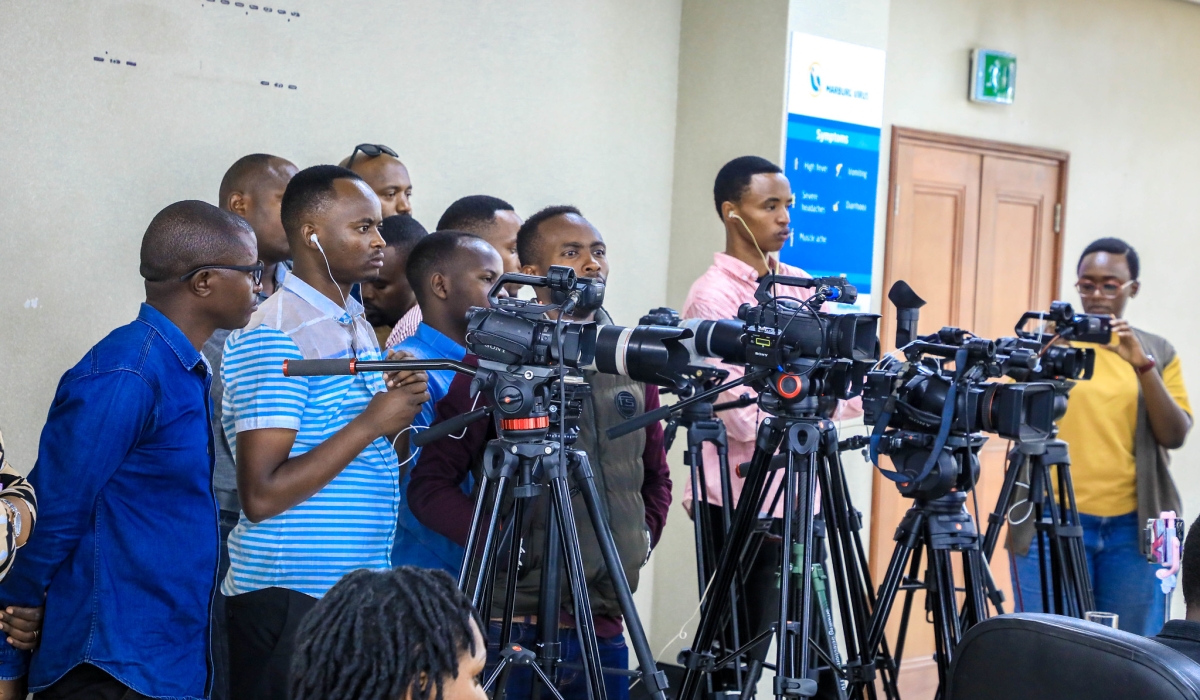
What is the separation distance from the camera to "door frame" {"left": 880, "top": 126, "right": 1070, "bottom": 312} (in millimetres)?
4336

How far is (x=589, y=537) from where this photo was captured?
92.1 inches

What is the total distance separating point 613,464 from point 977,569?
2.85 feet

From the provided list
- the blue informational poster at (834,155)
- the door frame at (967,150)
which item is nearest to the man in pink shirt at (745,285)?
the blue informational poster at (834,155)

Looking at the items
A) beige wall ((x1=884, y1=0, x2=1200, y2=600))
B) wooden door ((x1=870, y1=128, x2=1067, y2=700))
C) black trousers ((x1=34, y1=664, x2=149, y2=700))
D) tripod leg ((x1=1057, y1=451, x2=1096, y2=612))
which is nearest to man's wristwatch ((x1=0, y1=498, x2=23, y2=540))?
black trousers ((x1=34, y1=664, x2=149, y2=700))

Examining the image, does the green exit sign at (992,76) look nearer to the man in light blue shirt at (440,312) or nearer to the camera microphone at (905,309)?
the camera microphone at (905,309)

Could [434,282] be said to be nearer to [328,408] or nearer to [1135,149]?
[328,408]

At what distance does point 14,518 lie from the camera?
152 centimetres

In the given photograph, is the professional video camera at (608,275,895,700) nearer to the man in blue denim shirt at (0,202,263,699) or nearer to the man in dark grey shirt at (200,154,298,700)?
the man in blue denim shirt at (0,202,263,699)

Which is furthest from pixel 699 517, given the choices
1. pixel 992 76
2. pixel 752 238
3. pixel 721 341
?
pixel 992 76

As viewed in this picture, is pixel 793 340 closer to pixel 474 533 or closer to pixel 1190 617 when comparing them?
pixel 474 533

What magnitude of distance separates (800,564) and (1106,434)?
175 centimetres

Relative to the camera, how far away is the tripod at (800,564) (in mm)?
2232

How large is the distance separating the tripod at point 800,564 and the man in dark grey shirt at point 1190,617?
0.79 m

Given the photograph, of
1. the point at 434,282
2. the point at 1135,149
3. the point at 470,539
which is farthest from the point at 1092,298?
the point at 470,539
